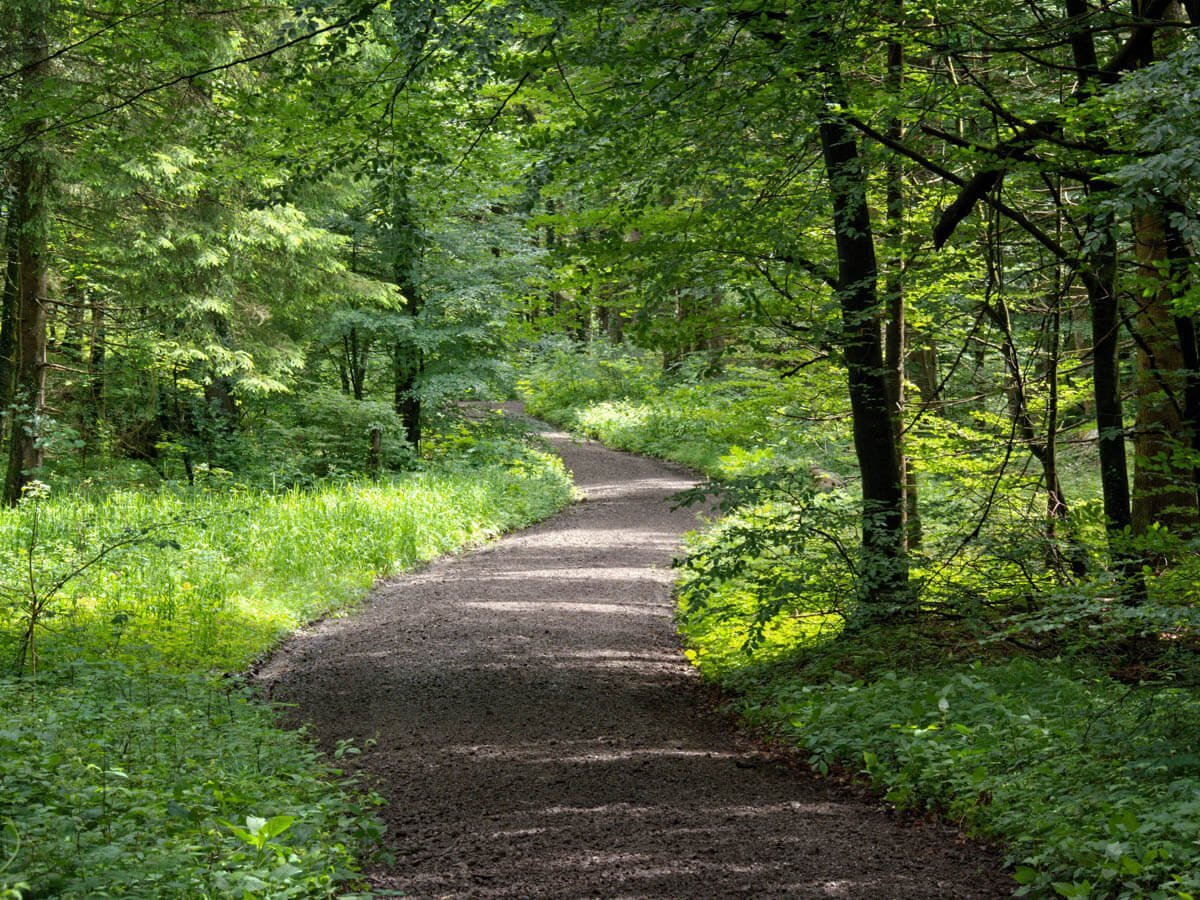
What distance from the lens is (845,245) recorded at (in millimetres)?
7336

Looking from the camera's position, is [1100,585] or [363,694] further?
[363,694]

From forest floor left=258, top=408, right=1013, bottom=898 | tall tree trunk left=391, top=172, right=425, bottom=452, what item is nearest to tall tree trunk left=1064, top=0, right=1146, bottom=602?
forest floor left=258, top=408, right=1013, bottom=898

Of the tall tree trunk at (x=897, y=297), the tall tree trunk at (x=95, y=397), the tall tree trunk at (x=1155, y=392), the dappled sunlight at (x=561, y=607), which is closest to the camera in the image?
the tall tree trunk at (x=1155, y=392)

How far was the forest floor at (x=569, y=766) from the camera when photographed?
13.0 ft

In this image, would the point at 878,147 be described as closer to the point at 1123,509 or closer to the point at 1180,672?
the point at 1123,509

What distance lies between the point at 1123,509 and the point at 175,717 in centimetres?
621

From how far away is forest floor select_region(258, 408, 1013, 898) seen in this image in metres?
3.95

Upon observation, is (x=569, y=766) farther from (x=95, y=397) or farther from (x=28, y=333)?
(x=95, y=397)

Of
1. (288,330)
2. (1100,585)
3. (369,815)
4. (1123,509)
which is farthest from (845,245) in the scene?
(288,330)

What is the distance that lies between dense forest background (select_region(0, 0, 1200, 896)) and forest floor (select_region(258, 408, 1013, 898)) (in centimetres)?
39

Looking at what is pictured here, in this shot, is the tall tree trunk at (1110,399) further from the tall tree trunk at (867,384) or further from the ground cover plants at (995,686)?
the tall tree trunk at (867,384)

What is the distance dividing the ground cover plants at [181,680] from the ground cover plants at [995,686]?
9.16 ft

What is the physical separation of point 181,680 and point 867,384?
552 cm

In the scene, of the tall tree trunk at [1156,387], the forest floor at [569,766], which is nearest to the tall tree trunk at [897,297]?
the tall tree trunk at [1156,387]
